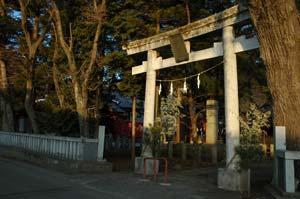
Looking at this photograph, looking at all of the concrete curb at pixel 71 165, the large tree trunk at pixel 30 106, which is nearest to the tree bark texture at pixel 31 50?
the large tree trunk at pixel 30 106

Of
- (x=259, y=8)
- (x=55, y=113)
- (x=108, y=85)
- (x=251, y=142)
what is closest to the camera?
(x=259, y=8)

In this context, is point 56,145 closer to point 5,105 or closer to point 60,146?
point 60,146

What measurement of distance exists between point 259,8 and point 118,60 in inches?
383

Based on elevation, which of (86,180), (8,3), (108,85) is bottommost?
(86,180)

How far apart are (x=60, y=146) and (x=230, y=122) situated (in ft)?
24.6

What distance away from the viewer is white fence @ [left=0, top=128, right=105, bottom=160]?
13.8 m

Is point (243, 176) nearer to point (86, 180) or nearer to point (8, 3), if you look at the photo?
point (86, 180)

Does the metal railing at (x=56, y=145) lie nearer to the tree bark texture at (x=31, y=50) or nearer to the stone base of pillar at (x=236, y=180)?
the tree bark texture at (x=31, y=50)

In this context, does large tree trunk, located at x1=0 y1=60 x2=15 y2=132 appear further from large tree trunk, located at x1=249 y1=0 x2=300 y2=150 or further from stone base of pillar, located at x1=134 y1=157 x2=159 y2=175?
large tree trunk, located at x1=249 y1=0 x2=300 y2=150

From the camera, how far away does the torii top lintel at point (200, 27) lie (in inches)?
428

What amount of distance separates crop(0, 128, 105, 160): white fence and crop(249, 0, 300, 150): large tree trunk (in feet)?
22.9

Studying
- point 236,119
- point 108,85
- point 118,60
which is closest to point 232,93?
point 236,119

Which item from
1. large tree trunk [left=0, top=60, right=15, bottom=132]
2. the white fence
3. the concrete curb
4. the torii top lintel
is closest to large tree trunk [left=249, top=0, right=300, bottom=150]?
the torii top lintel

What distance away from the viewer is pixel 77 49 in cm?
1850
